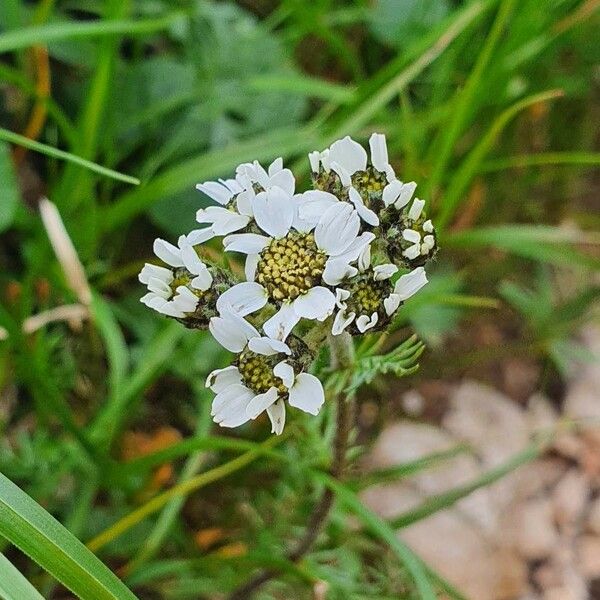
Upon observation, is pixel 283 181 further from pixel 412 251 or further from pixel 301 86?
pixel 301 86

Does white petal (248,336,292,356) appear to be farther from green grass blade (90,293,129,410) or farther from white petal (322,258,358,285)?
green grass blade (90,293,129,410)

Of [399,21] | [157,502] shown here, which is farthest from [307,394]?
[399,21]

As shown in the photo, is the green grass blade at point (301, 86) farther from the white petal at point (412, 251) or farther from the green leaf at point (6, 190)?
the white petal at point (412, 251)

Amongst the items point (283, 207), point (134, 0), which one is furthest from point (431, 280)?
point (283, 207)

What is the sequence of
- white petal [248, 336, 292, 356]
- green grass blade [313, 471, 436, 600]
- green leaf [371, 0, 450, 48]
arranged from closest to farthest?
white petal [248, 336, 292, 356], green grass blade [313, 471, 436, 600], green leaf [371, 0, 450, 48]

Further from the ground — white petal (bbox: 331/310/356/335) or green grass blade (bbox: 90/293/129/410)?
green grass blade (bbox: 90/293/129/410)

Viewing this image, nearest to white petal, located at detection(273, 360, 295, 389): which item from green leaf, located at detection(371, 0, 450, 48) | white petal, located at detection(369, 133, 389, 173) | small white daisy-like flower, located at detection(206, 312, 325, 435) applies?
small white daisy-like flower, located at detection(206, 312, 325, 435)
